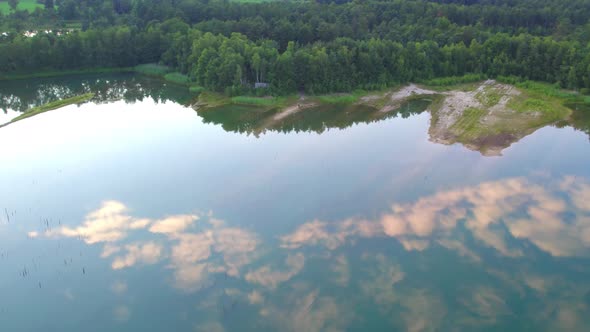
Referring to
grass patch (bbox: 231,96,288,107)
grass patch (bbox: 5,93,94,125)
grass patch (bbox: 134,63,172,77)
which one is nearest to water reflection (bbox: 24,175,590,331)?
grass patch (bbox: 231,96,288,107)

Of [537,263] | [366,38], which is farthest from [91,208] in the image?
[366,38]

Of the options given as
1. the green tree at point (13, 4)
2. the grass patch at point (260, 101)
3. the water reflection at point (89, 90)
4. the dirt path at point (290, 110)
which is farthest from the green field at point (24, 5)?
the dirt path at point (290, 110)

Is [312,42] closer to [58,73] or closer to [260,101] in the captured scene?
[260,101]

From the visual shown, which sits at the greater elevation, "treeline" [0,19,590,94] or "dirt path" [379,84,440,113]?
"treeline" [0,19,590,94]

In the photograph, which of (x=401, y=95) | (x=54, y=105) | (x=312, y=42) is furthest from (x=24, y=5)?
(x=401, y=95)

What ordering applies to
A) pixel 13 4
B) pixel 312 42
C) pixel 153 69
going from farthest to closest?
pixel 13 4, pixel 312 42, pixel 153 69

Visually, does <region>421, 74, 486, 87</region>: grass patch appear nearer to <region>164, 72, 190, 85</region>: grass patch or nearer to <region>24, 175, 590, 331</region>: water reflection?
<region>24, 175, 590, 331</region>: water reflection
